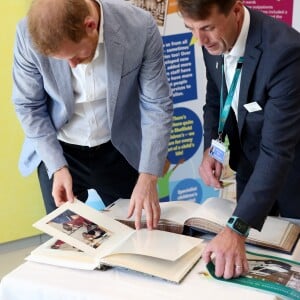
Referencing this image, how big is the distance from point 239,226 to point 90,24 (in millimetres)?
613

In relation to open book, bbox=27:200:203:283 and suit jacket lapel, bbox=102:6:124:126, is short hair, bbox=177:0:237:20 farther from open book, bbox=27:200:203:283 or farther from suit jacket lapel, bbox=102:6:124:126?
open book, bbox=27:200:203:283

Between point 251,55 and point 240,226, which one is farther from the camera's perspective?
point 251,55

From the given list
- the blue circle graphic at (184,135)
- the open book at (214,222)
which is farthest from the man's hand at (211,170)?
the blue circle graphic at (184,135)

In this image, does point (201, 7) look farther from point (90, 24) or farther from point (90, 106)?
point (90, 106)

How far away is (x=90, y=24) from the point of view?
1.25 metres

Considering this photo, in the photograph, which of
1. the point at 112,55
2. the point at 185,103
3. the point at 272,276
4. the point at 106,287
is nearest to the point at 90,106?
the point at 112,55

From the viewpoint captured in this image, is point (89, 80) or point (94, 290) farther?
point (89, 80)

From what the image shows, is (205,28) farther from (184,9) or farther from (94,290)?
(94,290)

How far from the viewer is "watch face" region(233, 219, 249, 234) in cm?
115

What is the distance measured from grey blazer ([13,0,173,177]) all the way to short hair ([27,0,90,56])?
0.22 meters

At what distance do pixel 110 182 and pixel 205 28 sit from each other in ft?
2.45

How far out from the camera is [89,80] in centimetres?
149

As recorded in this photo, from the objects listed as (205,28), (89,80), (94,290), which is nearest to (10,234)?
(89,80)

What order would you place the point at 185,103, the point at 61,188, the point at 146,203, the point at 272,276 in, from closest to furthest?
the point at 272,276, the point at 146,203, the point at 61,188, the point at 185,103
